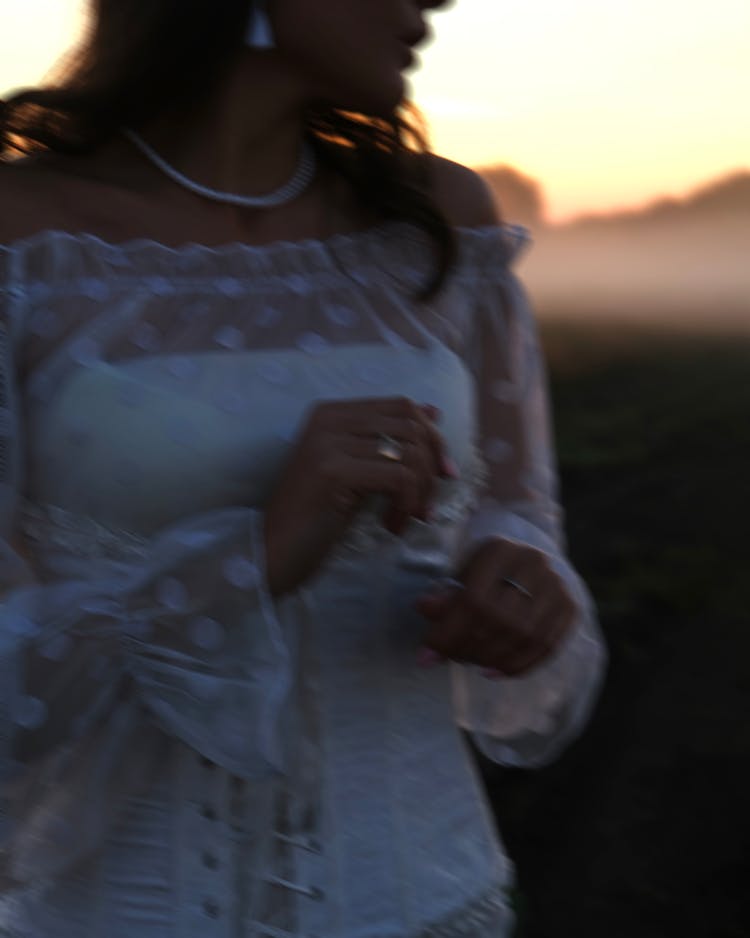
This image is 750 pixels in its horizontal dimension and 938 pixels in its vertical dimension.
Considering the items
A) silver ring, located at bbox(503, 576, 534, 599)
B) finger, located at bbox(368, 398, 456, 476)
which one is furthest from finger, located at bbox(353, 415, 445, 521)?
silver ring, located at bbox(503, 576, 534, 599)

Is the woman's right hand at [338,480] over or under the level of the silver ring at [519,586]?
over

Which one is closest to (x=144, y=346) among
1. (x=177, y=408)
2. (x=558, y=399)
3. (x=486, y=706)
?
(x=177, y=408)

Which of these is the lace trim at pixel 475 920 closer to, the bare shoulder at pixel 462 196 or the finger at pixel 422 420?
the finger at pixel 422 420

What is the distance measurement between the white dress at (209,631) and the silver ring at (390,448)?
145 millimetres

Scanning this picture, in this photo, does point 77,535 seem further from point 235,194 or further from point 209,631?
point 235,194

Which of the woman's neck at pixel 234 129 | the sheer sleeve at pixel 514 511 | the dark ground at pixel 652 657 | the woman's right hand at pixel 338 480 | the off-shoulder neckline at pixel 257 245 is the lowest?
the dark ground at pixel 652 657

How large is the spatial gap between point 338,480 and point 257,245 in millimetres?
462

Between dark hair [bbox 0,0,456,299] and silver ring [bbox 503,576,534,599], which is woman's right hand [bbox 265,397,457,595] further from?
dark hair [bbox 0,0,456,299]

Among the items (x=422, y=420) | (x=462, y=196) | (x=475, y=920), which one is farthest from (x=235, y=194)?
(x=475, y=920)

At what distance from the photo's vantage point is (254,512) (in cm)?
127

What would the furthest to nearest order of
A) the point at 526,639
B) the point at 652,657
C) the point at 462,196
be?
the point at 652,657
the point at 462,196
the point at 526,639

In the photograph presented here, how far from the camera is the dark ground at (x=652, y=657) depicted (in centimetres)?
333

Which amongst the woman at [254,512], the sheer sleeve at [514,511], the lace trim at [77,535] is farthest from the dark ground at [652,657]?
the lace trim at [77,535]

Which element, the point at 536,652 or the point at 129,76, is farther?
the point at 129,76
